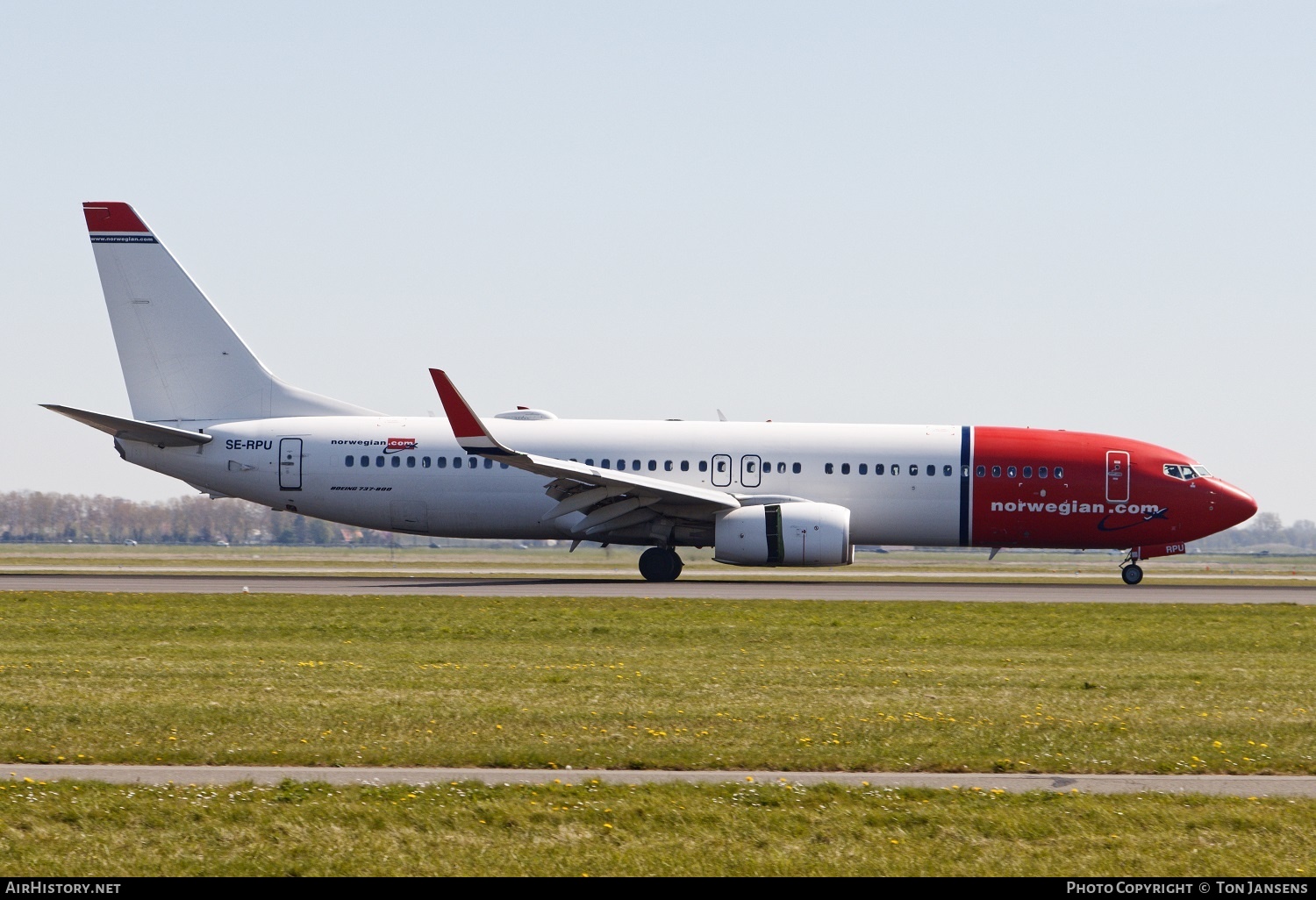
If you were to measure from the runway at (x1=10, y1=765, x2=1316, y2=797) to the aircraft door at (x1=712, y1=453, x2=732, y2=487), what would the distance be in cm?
2451

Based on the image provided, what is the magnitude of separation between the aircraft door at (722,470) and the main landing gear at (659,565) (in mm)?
2166

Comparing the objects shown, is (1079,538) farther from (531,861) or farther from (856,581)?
(531,861)

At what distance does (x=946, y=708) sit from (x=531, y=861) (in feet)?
21.7

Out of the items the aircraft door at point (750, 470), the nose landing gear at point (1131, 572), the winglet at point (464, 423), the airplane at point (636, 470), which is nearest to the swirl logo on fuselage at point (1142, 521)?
the airplane at point (636, 470)

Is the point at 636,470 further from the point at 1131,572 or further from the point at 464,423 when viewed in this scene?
the point at 1131,572

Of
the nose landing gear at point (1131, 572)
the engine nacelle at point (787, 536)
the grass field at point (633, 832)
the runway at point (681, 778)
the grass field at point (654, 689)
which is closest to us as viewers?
the grass field at point (633, 832)

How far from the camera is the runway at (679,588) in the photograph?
28641mm

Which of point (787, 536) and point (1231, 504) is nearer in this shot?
point (787, 536)

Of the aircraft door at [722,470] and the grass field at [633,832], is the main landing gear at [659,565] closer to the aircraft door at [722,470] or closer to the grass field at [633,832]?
the aircraft door at [722,470]

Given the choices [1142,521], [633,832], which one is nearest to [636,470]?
[1142,521]

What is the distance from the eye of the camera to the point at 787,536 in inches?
1254

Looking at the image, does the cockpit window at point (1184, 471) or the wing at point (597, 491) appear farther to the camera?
the cockpit window at point (1184, 471)

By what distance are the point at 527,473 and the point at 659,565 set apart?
13.3ft

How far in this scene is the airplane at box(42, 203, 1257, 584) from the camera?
3397cm
